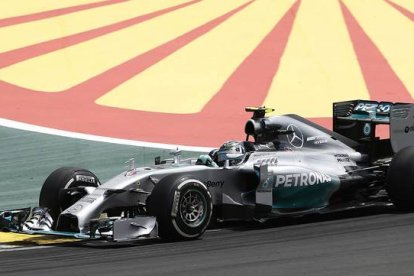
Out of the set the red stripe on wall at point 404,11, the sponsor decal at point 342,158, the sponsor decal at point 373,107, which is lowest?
the sponsor decal at point 342,158

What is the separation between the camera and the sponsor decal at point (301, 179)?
10719mm

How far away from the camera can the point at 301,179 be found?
10883 mm

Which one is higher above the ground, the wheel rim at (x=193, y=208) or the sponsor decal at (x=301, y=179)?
the sponsor decal at (x=301, y=179)

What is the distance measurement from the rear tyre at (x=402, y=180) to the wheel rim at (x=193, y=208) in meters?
2.65

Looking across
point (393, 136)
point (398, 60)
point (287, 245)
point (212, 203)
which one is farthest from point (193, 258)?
point (398, 60)

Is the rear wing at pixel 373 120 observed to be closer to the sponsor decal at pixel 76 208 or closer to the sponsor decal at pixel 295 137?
the sponsor decal at pixel 295 137

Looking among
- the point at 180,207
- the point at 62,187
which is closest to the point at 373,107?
the point at 180,207

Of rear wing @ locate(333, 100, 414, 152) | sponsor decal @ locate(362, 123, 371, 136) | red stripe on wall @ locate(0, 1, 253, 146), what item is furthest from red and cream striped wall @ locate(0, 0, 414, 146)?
sponsor decal @ locate(362, 123, 371, 136)

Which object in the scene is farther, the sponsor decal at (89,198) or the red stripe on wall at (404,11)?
the red stripe on wall at (404,11)

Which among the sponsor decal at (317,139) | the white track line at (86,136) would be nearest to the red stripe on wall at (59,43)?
the white track line at (86,136)

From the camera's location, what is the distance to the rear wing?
11.9 m

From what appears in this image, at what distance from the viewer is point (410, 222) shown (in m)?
10.1

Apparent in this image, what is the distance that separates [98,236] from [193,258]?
1.51 metres

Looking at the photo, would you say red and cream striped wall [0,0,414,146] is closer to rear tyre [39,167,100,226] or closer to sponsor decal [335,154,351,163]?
rear tyre [39,167,100,226]
